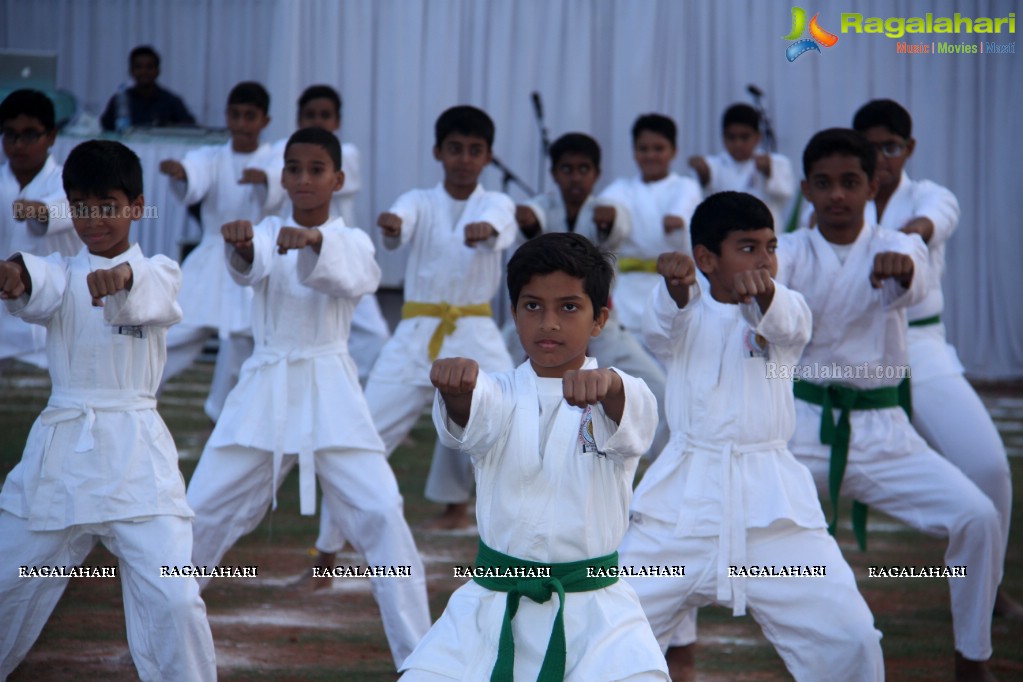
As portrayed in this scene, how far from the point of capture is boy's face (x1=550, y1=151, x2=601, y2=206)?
20.9ft

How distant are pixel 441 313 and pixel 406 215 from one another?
17.2 inches

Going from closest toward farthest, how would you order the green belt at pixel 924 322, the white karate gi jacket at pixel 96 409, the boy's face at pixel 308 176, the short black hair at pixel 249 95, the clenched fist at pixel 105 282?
the clenched fist at pixel 105 282, the white karate gi jacket at pixel 96 409, the boy's face at pixel 308 176, the green belt at pixel 924 322, the short black hair at pixel 249 95

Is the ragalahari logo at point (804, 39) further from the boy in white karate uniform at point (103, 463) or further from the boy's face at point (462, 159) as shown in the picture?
the boy in white karate uniform at point (103, 463)

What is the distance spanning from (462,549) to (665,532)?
7.00ft

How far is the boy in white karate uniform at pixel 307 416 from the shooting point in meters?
4.02

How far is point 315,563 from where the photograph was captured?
5168 millimetres

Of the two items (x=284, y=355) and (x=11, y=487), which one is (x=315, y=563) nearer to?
(x=284, y=355)

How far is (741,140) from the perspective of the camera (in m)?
8.72

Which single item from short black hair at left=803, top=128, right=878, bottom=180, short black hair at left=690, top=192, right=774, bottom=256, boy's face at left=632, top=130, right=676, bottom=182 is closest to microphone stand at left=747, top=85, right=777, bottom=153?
boy's face at left=632, top=130, right=676, bottom=182

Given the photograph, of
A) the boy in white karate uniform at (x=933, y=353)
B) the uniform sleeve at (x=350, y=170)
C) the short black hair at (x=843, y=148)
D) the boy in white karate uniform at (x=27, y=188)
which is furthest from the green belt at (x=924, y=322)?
the uniform sleeve at (x=350, y=170)

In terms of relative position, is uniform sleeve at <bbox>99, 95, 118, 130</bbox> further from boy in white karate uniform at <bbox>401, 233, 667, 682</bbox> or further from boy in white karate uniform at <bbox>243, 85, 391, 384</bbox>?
boy in white karate uniform at <bbox>401, 233, 667, 682</bbox>

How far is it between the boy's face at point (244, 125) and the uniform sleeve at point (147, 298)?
330 cm

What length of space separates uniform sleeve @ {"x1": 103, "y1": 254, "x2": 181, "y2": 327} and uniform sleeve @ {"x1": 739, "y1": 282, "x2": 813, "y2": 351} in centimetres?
150

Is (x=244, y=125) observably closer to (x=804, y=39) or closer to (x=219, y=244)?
(x=219, y=244)
